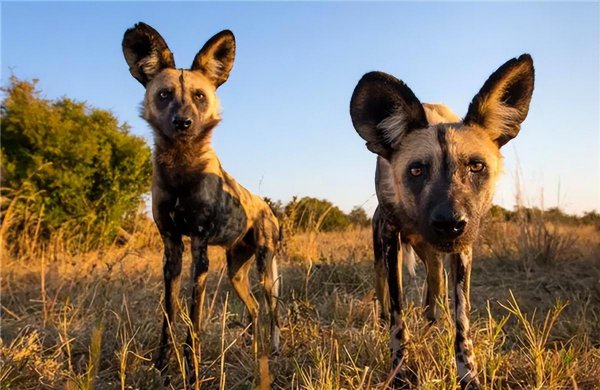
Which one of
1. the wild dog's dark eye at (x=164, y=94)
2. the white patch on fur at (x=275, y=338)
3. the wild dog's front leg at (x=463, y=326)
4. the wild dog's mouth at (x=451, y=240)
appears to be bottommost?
the white patch on fur at (x=275, y=338)

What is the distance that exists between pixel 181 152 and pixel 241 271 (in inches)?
59.1

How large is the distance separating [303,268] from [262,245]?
196cm

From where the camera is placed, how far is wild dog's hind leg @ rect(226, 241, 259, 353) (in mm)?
4652

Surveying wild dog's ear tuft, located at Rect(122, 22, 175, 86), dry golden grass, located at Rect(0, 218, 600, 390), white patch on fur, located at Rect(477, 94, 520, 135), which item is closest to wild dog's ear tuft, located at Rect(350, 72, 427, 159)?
white patch on fur, located at Rect(477, 94, 520, 135)

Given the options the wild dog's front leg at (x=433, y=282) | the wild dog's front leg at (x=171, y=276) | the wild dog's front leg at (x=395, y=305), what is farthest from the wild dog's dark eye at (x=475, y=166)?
the wild dog's front leg at (x=171, y=276)

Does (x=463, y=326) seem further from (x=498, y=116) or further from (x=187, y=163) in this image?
(x=187, y=163)

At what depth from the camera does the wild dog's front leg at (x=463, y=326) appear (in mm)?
2637

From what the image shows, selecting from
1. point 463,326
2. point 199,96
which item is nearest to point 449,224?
point 463,326

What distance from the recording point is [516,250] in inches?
287

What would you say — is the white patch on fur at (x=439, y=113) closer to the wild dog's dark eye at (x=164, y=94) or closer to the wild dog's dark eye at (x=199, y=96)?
the wild dog's dark eye at (x=199, y=96)

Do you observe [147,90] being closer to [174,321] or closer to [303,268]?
[174,321]

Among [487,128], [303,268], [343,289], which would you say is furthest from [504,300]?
[487,128]

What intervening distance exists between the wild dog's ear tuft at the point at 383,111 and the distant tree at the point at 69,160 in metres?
7.22

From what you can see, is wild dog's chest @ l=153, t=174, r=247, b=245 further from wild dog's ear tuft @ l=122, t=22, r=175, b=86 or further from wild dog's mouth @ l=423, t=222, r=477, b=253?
wild dog's mouth @ l=423, t=222, r=477, b=253
